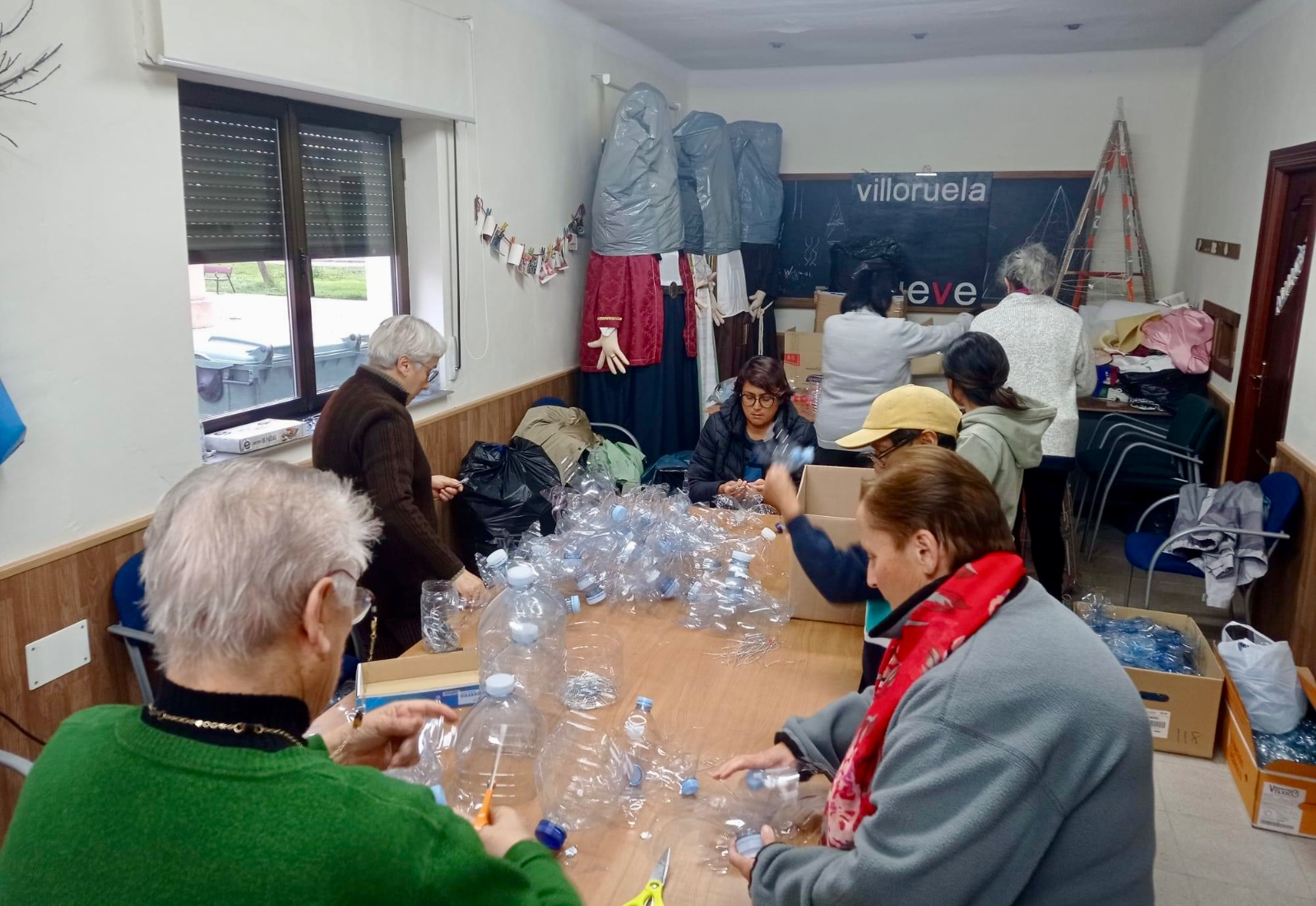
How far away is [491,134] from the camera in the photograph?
3.99m

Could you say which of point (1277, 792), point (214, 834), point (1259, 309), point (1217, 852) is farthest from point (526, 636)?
point (1259, 309)

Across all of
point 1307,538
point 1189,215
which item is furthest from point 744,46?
point 1307,538

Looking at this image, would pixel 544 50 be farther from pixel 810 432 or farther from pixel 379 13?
pixel 810 432

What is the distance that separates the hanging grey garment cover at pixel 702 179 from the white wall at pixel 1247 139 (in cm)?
259

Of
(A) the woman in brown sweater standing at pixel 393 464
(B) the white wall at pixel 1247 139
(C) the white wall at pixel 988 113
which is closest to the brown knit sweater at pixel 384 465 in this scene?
(A) the woman in brown sweater standing at pixel 393 464

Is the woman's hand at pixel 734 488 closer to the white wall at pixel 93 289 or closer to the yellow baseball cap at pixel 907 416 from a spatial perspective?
the yellow baseball cap at pixel 907 416

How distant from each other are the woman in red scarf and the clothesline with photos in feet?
10.1

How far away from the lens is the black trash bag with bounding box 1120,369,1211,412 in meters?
5.07

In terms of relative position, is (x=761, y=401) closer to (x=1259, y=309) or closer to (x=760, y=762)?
(x=760, y=762)

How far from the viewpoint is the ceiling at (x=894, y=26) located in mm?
4551

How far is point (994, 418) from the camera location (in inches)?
107

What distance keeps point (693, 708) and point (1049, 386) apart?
8.40 ft

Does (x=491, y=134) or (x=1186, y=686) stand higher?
(x=491, y=134)

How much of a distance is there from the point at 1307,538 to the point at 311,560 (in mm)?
3486
